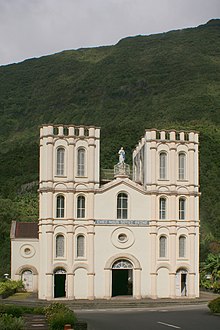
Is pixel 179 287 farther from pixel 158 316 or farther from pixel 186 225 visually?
pixel 158 316

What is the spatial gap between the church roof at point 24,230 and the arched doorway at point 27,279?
3.04 metres

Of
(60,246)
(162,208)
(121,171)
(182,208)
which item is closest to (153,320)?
(60,246)

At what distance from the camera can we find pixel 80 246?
1775 inches

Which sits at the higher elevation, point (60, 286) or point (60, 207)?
point (60, 207)

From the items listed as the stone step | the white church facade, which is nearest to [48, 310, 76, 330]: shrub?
the stone step

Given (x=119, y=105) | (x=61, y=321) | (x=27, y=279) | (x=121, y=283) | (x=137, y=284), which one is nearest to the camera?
(x=61, y=321)

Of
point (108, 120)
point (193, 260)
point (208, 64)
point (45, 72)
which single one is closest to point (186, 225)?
point (193, 260)

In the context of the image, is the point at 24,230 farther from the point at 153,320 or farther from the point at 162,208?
the point at 153,320

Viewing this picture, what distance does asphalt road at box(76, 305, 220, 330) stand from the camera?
89.6 ft

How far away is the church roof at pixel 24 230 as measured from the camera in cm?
5428

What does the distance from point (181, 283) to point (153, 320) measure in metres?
15.4

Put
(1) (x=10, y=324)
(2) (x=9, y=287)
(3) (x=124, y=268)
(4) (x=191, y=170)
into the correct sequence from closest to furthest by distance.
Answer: (1) (x=10, y=324) → (3) (x=124, y=268) → (4) (x=191, y=170) → (2) (x=9, y=287)

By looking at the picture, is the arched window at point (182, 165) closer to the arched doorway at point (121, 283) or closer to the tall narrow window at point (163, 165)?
the tall narrow window at point (163, 165)

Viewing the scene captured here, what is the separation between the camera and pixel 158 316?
33344mm
